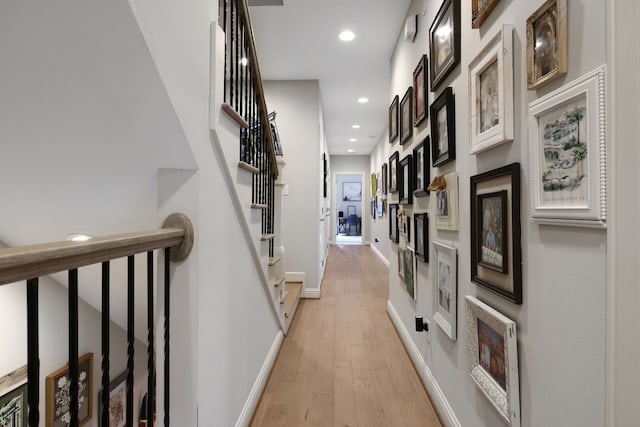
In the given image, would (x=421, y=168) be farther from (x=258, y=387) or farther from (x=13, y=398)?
(x=13, y=398)

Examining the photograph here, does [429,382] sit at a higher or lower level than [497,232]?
lower

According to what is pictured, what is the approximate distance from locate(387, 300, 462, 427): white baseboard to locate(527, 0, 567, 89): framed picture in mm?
1392

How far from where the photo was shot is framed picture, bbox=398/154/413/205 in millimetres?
2377

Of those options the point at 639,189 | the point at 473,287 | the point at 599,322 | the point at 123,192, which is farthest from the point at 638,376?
the point at 123,192

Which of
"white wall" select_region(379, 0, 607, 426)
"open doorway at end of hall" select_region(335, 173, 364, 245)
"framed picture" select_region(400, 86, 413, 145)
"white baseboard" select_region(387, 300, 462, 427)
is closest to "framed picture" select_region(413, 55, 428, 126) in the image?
"framed picture" select_region(400, 86, 413, 145)

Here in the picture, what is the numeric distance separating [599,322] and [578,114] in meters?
0.45

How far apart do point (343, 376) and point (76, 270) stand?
183 centimetres

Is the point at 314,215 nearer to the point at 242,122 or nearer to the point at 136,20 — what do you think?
the point at 242,122

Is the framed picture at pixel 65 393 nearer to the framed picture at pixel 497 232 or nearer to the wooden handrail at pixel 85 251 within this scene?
the wooden handrail at pixel 85 251

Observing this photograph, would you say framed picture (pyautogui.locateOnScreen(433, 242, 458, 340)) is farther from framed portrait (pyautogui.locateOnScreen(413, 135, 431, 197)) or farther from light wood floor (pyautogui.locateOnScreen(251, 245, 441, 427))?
light wood floor (pyautogui.locateOnScreen(251, 245, 441, 427))

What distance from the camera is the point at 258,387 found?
1.82 meters

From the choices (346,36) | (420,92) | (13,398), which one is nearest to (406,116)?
(420,92)

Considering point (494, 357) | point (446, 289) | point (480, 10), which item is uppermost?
point (480, 10)

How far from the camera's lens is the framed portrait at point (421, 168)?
1936 millimetres
